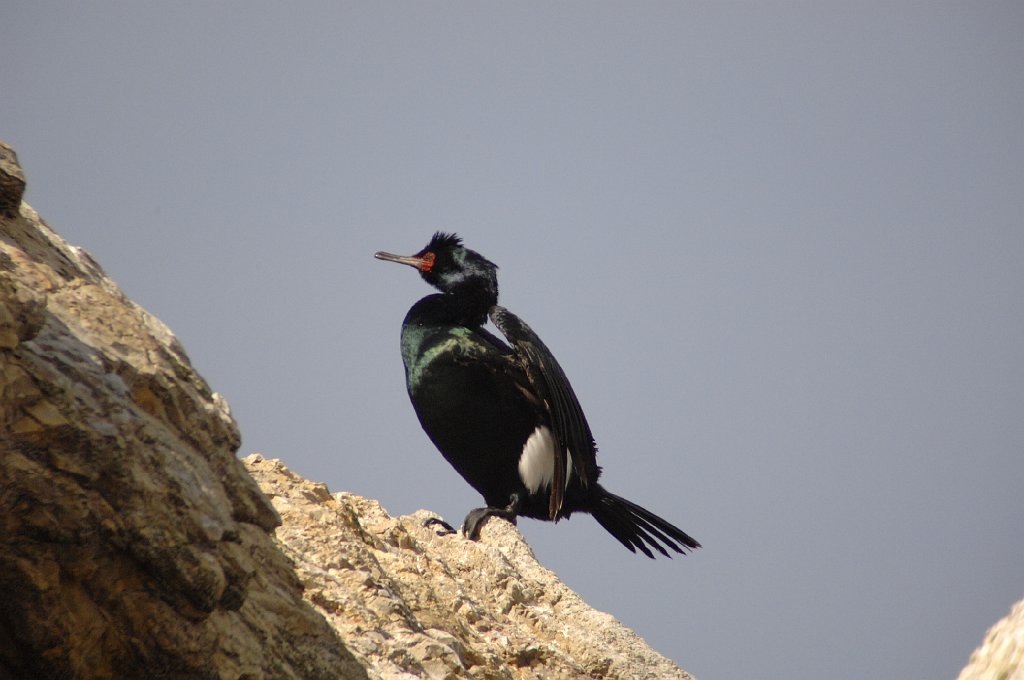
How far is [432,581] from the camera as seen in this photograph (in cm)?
373

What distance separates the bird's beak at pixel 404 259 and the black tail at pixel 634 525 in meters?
1.78

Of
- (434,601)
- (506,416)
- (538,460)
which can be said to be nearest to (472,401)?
(506,416)

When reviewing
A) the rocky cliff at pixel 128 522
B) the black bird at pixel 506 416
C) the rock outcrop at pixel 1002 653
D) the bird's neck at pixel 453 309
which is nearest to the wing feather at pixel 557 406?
the black bird at pixel 506 416

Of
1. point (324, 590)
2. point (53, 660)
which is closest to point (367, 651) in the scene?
point (324, 590)

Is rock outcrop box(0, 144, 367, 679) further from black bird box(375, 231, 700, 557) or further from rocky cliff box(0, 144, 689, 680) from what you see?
black bird box(375, 231, 700, 557)

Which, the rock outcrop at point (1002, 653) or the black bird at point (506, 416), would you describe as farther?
the black bird at point (506, 416)

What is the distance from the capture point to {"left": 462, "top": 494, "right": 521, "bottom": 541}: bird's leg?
521cm

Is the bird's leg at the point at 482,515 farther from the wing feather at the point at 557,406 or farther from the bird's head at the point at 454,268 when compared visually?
the bird's head at the point at 454,268

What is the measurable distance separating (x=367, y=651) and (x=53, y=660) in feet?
3.30

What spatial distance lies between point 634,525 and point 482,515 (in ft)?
3.75

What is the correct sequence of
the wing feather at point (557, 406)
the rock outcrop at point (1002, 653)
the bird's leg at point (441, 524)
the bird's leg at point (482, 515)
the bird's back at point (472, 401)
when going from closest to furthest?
the rock outcrop at point (1002, 653) → the bird's leg at point (441, 524) → the bird's leg at point (482, 515) → the wing feather at point (557, 406) → the bird's back at point (472, 401)

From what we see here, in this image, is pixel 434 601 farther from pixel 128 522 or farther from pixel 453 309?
pixel 453 309

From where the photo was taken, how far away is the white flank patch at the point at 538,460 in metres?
5.97

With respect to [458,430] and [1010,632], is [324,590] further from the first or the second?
[458,430]
